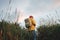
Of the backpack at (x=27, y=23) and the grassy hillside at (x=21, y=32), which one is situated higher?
the backpack at (x=27, y=23)

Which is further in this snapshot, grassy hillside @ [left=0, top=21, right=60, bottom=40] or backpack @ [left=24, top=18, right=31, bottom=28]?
backpack @ [left=24, top=18, right=31, bottom=28]

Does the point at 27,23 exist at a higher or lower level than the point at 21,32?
higher

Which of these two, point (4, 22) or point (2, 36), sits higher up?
point (4, 22)

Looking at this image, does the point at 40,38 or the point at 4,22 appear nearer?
the point at 4,22

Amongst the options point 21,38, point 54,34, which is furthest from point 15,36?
point 54,34

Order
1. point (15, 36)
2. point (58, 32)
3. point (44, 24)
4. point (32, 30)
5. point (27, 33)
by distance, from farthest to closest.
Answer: point (44, 24), point (58, 32), point (27, 33), point (32, 30), point (15, 36)

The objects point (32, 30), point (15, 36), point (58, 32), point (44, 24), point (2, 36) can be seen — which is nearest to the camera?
point (2, 36)

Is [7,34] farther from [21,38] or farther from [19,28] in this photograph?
[19,28]

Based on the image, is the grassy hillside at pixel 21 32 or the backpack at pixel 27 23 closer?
the grassy hillside at pixel 21 32

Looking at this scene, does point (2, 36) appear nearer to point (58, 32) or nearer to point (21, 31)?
point (21, 31)

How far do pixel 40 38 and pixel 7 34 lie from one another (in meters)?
3.39

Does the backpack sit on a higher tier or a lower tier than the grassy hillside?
higher

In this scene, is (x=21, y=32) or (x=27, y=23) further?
(x=21, y=32)

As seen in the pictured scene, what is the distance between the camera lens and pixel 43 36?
11.1m
